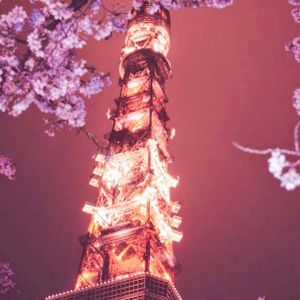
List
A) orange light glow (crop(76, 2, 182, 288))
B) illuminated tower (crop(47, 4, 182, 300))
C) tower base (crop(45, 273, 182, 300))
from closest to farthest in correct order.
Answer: tower base (crop(45, 273, 182, 300))
illuminated tower (crop(47, 4, 182, 300))
orange light glow (crop(76, 2, 182, 288))

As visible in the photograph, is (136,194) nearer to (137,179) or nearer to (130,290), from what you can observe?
(137,179)

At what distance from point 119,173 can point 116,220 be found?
171 inches

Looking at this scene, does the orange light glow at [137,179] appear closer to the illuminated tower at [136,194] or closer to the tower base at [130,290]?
the illuminated tower at [136,194]

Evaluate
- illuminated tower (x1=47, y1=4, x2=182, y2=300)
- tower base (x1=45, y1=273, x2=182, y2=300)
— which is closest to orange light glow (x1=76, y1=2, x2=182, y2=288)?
illuminated tower (x1=47, y1=4, x2=182, y2=300)

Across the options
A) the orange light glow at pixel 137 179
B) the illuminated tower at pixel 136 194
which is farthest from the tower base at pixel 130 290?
the orange light glow at pixel 137 179

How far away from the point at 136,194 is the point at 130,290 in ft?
25.0

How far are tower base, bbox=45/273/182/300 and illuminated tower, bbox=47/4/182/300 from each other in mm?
43

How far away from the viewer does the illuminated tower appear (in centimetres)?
2362

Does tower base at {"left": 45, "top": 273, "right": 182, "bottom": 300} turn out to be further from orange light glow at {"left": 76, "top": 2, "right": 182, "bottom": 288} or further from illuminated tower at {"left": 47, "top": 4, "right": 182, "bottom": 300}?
orange light glow at {"left": 76, "top": 2, "right": 182, "bottom": 288}

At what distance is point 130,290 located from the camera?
2291cm

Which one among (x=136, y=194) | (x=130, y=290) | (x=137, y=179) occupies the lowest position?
(x=130, y=290)

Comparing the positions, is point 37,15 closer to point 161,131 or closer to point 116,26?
point 116,26

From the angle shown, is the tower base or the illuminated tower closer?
the tower base

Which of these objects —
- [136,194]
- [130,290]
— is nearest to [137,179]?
[136,194]
